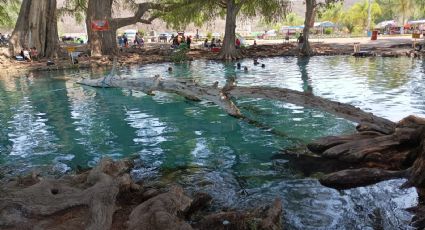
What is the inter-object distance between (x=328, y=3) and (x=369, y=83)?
1634 cm

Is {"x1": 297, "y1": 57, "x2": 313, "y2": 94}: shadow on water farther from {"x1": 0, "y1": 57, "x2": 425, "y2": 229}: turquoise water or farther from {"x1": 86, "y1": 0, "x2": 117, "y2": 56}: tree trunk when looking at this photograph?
{"x1": 86, "y1": 0, "x2": 117, "y2": 56}: tree trunk

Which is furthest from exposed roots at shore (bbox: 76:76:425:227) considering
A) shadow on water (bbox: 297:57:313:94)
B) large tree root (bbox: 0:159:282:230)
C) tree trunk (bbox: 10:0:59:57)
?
tree trunk (bbox: 10:0:59:57)

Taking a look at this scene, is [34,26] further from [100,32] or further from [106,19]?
[106,19]

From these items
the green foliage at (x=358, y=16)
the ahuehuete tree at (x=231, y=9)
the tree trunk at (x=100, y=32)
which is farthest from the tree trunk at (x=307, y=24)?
the green foliage at (x=358, y=16)

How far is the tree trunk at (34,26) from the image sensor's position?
29.9 m

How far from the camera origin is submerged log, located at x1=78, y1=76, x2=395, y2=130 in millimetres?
8555

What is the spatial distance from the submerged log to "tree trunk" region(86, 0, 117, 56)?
1968 centimetres

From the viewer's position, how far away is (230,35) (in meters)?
31.6

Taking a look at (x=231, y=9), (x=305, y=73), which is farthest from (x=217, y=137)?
(x=231, y=9)

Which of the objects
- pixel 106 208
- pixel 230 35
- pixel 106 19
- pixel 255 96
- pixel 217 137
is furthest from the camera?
pixel 230 35

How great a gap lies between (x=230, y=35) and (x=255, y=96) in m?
22.6

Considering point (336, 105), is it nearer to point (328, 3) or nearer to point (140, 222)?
point (140, 222)

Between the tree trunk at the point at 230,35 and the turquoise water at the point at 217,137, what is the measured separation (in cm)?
1085

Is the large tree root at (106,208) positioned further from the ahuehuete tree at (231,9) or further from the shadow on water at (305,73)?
the ahuehuete tree at (231,9)
